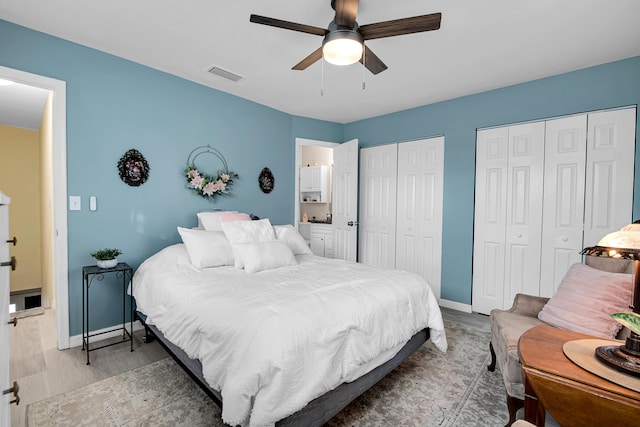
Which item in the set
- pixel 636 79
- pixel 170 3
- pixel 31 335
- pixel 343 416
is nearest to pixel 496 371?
pixel 343 416

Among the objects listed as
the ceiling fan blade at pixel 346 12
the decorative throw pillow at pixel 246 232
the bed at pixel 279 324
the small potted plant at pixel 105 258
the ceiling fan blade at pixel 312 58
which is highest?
the ceiling fan blade at pixel 346 12

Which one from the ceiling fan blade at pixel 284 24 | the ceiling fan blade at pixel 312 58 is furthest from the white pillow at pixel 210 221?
the ceiling fan blade at pixel 284 24

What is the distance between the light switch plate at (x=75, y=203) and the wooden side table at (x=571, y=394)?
3.41 meters

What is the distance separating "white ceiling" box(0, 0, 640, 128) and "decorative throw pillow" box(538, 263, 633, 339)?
1.83 metres

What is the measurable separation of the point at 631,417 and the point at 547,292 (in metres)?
2.58

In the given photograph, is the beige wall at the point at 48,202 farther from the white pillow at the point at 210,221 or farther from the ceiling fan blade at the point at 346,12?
the ceiling fan blade at the point at 346,12

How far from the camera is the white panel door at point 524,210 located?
3287 millimetres

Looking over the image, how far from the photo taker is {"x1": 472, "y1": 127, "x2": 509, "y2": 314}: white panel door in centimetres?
353

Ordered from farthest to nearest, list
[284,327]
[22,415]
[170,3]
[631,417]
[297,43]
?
1. [297,43]
2. [170,3]
3. [22,415]
4. [284,327]
5. [631,417]

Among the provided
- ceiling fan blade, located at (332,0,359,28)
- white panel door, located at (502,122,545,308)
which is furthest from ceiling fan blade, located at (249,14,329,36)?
white panel door, located at (502,122,545,308)

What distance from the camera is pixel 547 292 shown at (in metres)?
3.21

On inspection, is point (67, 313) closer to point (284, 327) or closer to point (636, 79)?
→ point (284, 327)

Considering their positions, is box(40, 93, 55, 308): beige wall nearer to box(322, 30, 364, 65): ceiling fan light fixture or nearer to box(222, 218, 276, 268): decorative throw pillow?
box(222, 218, 276, 268): decorative throw pillow

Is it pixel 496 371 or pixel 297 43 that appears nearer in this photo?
pixel 496 371
